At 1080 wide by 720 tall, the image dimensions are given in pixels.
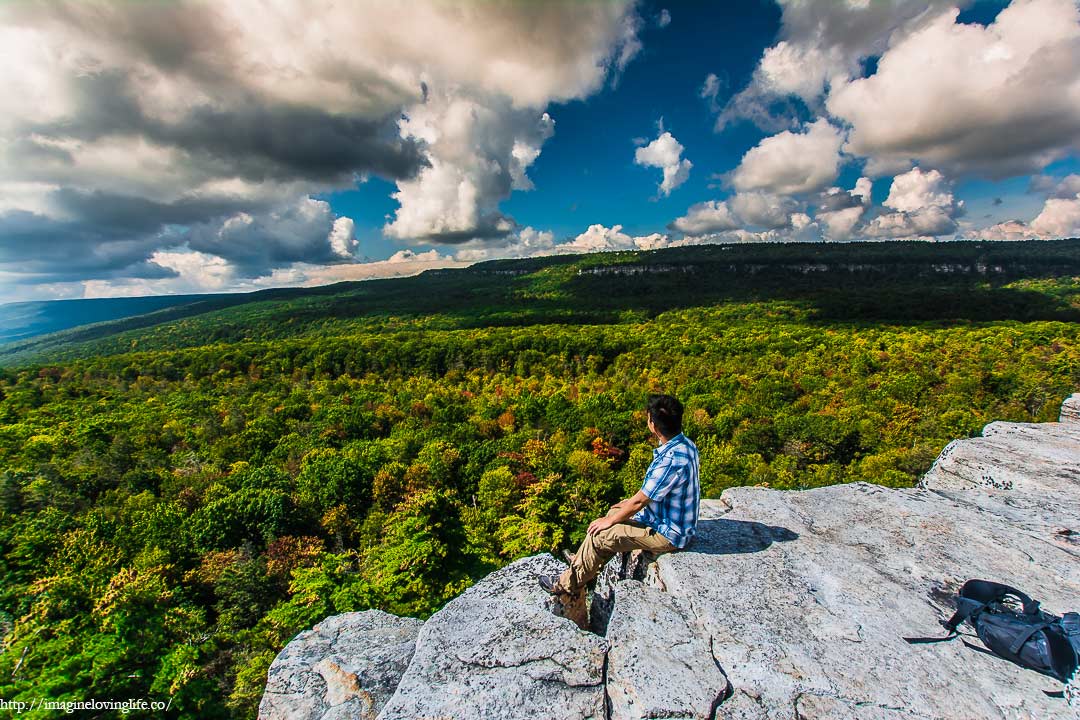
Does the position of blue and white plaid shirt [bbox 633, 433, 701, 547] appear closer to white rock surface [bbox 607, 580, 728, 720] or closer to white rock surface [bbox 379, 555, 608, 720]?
white rock surface [bbox 607, 580, 728, 720]

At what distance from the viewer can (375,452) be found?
4081 centimetres

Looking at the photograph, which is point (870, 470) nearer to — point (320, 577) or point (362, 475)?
point (320, 577)

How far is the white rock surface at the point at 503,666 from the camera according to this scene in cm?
507

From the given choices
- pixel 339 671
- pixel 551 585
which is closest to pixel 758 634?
pixel 551 585

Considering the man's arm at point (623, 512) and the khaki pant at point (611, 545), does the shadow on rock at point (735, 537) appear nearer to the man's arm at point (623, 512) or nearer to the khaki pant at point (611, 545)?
the khaki pant at point (611, 545)

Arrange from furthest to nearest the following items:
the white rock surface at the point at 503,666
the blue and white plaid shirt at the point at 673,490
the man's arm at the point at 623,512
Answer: the man's arm at the point at 623,512
the blue and white plaid shirt at the point at 673,490
the white rock surface at the point at 503,666

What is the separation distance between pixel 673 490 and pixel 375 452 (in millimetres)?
39653

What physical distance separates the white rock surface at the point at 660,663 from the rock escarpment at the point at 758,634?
0.02 m

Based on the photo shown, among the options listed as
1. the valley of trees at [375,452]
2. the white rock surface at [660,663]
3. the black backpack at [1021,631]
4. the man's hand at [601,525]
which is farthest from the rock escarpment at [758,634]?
the valley of trees at [375,452]

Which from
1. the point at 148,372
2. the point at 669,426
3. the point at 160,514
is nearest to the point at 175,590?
the point at 160,514

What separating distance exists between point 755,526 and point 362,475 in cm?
3348

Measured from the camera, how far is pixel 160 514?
2892 cm

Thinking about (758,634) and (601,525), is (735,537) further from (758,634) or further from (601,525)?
(601,525)

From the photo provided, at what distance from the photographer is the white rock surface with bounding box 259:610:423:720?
6.55 meters
